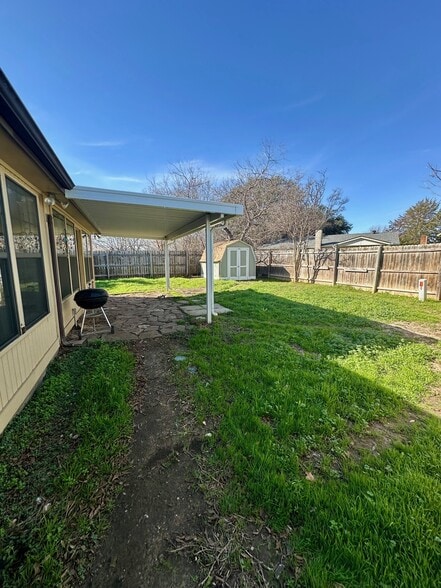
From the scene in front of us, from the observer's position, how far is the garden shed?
14.0 metres

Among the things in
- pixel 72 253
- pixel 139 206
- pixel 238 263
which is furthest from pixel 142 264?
pixel 139 206

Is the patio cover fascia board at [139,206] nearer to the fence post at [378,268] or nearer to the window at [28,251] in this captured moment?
the window at [28,251]

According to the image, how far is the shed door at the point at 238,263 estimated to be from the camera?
558 inches

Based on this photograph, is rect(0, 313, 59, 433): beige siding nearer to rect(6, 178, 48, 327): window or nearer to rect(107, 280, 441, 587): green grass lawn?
rect(6, 178, 48, 327): window

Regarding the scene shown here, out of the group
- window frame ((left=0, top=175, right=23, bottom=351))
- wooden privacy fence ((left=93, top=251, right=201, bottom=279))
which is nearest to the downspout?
window frame ((left=0, top=175, right=23, bottom=351))

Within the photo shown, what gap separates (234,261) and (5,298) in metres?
12.5

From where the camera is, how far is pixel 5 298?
87.2 inches

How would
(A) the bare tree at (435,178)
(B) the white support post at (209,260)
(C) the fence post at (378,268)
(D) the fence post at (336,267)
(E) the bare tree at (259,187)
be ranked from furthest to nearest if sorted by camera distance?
(E) the bare tree at (259,187)
(D) the fence post at (336,267)
(C) the fence post at (378,268)
(A) the bare tree at (435,178)
(B) the white support post at (209,260)

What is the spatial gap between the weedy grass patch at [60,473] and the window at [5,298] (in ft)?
2.48

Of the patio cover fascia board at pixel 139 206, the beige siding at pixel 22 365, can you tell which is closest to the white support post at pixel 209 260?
the patio cover fascia board at pixel 139 206

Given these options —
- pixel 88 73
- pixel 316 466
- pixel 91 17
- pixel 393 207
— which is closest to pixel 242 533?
pixel 316 466

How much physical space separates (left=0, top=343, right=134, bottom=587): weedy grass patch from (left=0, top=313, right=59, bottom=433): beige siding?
13cm

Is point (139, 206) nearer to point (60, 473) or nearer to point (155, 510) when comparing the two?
point (60, 473)

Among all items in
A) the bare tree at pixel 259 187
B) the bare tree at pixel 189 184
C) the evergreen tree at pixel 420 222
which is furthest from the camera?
the evergreen tree at pixel 420 222
